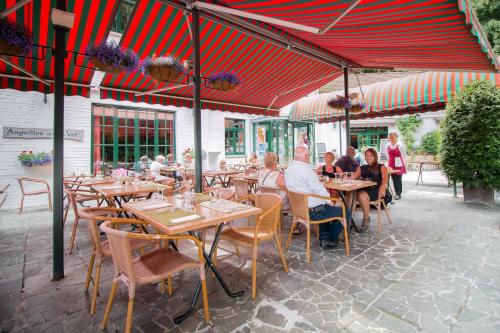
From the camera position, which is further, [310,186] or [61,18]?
[310,186]

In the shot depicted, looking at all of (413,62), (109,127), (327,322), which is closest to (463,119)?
(413,62)

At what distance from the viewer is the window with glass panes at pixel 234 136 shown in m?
11.4

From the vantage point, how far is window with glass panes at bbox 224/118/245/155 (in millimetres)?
11383

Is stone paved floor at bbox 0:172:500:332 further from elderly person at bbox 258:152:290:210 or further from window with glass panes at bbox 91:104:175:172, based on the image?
window with glass panes at bbox 91:104:175:172

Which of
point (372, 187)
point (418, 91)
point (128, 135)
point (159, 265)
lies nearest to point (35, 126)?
point (128, 135)

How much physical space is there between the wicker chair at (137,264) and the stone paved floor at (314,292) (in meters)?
0.34

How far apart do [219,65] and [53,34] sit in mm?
2527

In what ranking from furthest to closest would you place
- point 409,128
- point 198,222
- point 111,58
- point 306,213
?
point 409,128, point 306,213, point 111,58, point 198,222

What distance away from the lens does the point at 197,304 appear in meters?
2.32

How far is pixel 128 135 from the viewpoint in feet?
26.9

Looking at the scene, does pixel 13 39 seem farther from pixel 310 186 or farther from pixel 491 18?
pixel 491 18

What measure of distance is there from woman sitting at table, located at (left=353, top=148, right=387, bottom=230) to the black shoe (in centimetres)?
87

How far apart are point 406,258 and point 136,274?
302 cm

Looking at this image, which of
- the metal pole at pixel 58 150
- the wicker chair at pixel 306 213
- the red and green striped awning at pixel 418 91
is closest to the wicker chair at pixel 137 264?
the metal pole at pixel 58 150
